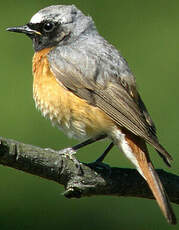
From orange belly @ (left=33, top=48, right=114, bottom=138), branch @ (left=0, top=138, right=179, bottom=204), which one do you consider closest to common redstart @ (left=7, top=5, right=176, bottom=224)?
orange belly @ (left=33, top=48, right=114, bottom=138)

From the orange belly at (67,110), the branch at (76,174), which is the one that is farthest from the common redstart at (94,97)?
the branch at (76,174)

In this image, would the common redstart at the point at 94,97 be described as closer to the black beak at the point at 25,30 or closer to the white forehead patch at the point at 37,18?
the white forehead patch at the point at 37,18

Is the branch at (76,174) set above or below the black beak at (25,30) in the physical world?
below

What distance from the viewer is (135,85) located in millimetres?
5734

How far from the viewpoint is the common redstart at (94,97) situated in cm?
532

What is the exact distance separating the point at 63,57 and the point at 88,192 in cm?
153

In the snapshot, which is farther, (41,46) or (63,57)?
(41,46)

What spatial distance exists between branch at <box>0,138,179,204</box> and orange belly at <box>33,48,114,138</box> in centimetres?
35

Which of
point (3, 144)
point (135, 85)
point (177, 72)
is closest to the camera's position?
point (3, 144)

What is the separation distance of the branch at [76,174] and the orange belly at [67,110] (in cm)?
35

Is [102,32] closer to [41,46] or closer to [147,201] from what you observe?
[41,46]

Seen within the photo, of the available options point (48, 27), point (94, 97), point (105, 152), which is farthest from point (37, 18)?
point (105, 152)

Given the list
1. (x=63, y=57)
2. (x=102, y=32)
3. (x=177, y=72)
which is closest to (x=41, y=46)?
(x=63, y=57)

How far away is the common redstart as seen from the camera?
5320 millimetres
